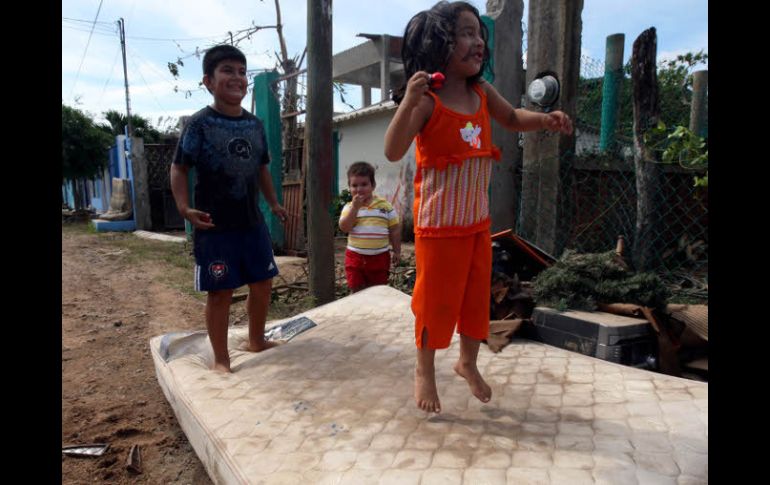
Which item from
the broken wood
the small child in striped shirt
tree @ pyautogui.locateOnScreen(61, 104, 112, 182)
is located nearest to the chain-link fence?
the broken wood

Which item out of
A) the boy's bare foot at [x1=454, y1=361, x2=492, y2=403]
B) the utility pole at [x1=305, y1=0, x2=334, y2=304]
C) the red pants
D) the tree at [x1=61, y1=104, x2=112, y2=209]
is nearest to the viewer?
the boy's bare foot at [x1=454, y1=361, x2=492, y2=403]

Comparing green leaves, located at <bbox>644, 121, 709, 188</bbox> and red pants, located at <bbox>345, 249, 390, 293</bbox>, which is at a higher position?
green leaves, located at <bbox>644, 121, 709, 188</bbox>

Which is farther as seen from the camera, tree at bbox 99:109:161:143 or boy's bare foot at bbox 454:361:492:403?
tree at bbox 99:109:161:143

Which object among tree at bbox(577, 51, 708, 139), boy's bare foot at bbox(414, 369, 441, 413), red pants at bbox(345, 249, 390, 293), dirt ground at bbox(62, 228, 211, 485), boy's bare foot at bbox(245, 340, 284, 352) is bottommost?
dirt ground at bbox(62, 228, 211, 485)

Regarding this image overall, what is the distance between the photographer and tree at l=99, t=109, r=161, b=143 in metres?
22.1

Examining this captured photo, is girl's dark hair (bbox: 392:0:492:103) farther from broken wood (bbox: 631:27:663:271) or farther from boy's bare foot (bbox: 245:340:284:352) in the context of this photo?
broken wood (bbox: 631:27:663:271)

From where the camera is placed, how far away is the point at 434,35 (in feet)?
6.49

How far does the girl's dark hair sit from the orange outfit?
0.50 feet

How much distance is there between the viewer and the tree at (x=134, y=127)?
72.4 feet

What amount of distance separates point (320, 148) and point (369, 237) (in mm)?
1020

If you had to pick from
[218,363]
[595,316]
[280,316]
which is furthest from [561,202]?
[218,363]

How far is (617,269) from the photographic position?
3395 millimetres

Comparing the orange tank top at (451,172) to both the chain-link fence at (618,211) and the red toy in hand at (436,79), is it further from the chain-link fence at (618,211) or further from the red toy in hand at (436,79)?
the chain-link fence at (618,211)

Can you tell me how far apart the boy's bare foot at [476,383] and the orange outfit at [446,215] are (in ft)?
0.85
